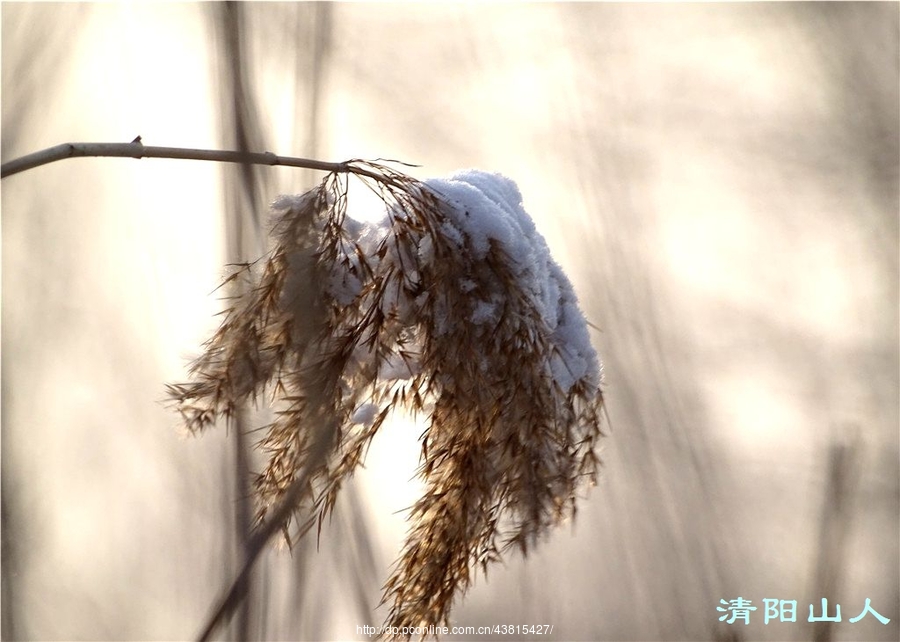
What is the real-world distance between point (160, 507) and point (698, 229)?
78.4 inches

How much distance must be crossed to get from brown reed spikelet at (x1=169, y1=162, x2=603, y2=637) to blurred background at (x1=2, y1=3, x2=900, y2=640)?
382 millimetres

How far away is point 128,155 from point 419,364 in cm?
43

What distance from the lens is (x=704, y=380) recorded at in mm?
2605

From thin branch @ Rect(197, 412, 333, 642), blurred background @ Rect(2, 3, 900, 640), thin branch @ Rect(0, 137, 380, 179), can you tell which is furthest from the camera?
blurred background @ Rect(2, 3, 900, 640)

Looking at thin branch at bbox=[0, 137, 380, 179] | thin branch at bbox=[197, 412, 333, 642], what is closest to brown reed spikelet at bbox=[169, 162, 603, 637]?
thin branch at bbox=[197, 412, 333, 642]

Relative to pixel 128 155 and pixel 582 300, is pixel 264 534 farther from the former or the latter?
pixel 582 300

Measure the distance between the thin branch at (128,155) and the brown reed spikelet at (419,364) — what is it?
0.41 ft

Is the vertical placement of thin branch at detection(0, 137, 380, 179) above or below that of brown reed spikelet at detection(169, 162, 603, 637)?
above

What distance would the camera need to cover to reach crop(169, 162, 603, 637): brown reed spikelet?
0.96 metres

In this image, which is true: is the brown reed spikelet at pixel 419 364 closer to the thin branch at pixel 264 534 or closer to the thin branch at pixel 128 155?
the thin branch at pixel 264 534

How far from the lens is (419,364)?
3.24ft

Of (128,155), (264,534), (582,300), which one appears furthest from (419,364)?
(582,300)

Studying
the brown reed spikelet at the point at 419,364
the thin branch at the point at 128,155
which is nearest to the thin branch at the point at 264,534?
the brown reed spikelet at the point at 419,364

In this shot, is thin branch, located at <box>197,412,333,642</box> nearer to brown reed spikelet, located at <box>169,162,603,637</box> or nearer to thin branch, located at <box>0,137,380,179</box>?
brown reed spikelet, located at <box>169,162,603,637</box>
